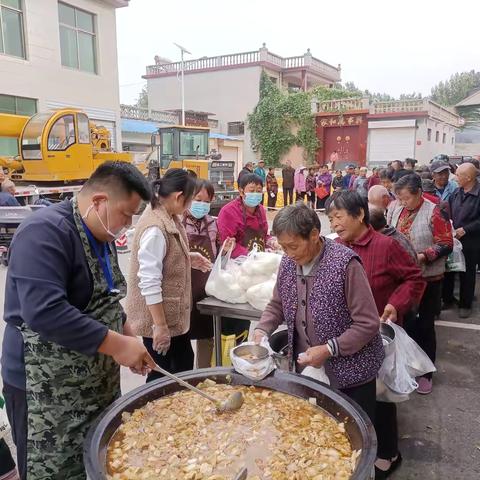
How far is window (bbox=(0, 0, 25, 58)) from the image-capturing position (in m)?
12.7

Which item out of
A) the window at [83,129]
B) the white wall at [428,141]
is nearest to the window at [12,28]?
the window at [83,129]

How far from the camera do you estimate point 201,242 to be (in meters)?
3.26

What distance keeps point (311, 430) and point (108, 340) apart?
2.70ft

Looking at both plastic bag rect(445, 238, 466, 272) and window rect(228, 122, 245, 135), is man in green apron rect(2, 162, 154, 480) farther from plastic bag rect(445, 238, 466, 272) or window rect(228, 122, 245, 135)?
window rect(228, 122, 245, 135)

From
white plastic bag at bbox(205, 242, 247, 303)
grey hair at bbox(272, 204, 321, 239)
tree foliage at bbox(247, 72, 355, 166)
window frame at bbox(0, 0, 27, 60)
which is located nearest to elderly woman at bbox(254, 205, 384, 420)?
grey hair at bbox(272, 204, 321, 239)

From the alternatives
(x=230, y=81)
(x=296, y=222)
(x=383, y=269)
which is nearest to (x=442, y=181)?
(x=383, y=269)

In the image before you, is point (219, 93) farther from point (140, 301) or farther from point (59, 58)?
point (140, 301)

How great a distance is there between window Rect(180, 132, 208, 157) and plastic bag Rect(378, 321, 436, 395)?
11.3m

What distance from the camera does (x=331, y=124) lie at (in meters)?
23.2

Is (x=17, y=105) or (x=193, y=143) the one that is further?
(x=193, y=143)

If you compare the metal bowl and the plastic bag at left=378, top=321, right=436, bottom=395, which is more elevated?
the metal bowl

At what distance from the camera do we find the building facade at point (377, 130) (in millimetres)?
21078

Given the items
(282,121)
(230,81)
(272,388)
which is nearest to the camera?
(272,388)

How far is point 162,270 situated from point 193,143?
11212 mm
